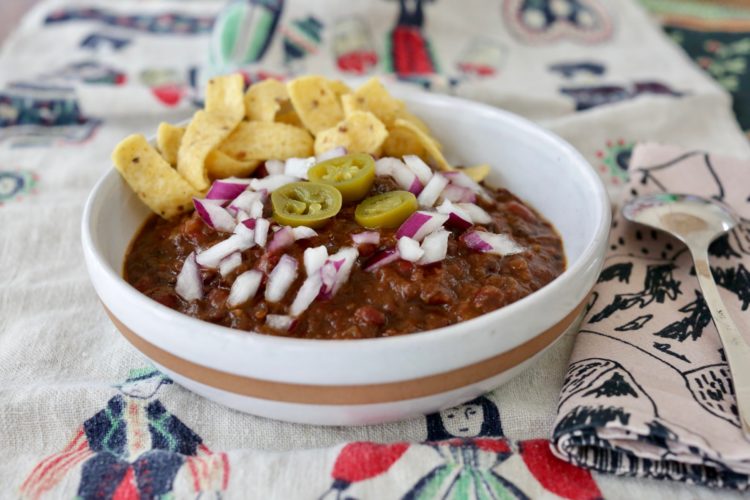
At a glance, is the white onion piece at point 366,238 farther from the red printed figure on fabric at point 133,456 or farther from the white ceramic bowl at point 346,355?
the red printed figure on fabric at point 133,456

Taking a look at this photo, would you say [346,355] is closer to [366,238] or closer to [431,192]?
[366,238]

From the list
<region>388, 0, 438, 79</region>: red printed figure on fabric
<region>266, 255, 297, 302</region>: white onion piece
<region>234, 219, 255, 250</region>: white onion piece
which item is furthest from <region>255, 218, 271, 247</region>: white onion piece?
<region>388, 0, 438, 79</region>: red printed figure on fabric

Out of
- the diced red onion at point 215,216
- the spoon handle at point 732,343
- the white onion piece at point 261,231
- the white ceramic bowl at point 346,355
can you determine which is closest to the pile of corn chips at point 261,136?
the diced red onion at point 215,216

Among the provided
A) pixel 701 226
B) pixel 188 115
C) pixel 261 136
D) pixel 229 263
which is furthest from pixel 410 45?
pixel 229 263

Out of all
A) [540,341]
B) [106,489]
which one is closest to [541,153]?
[540,341]

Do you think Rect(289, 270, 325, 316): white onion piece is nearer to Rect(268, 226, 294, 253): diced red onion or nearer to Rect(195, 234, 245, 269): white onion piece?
Rect(268, 226, 294, 253): diced red onion

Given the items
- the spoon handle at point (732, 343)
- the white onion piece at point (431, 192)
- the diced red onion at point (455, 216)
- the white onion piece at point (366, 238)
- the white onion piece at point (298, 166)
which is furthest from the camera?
the white onion piece at point (298, 166)

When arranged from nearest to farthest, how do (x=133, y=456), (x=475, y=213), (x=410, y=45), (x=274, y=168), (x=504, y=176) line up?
(x=133, y=456) < (x=475, y=213) < (x=274, y=168) < (x=504, y=176) < (x=410, y=45)
